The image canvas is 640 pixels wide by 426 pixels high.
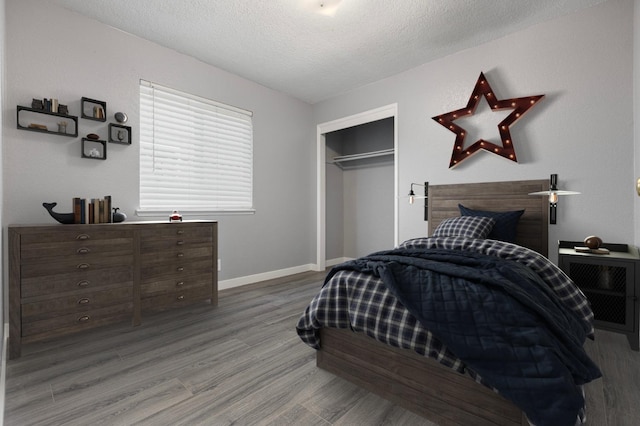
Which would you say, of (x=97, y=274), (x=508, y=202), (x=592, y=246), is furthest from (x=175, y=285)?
(x=592, y=246)

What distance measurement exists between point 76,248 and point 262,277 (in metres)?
2.21

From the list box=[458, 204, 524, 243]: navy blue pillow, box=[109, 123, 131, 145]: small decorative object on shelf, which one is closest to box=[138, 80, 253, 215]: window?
box=[109, 123, 131, 145]: small decorative object on shelf

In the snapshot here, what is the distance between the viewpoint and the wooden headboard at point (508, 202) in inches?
112

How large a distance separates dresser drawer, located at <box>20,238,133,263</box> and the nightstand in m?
3.48

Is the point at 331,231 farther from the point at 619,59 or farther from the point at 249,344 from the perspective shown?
the point at 619,59

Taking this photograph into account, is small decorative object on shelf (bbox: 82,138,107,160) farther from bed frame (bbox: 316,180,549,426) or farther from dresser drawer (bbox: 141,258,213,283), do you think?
bed frame (bbox: 316,180,549,426)

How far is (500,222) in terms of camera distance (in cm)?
277

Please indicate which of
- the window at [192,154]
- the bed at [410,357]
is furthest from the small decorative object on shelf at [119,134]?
the bed at [410,357]

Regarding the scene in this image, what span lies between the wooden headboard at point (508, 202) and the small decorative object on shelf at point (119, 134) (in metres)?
3.26

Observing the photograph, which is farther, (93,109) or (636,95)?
(93,109)

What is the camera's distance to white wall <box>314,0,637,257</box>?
2498 millimetres

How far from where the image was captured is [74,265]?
2.18 m

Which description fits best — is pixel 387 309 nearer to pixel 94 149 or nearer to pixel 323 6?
pixel 323 6

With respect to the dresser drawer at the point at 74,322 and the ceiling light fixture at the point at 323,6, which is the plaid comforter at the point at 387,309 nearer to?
the dresser drawer at the point at 74,322
